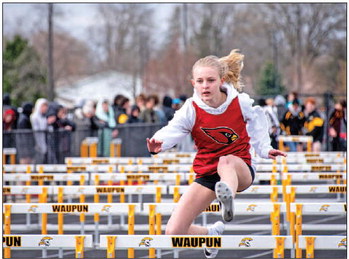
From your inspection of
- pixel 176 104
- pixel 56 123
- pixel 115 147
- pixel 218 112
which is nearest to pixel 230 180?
pixel 218 112

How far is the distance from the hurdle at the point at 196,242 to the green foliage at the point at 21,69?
155 feet

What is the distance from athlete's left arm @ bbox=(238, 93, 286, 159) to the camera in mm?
7375

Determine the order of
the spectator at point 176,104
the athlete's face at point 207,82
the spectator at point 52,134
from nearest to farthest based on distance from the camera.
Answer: the athlete's face at point 207,82
the spectator at point 52,134
the spectator at point 176,104

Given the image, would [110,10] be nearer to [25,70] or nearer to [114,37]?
[114,37]

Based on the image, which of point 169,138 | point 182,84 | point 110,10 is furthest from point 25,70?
point 169,138

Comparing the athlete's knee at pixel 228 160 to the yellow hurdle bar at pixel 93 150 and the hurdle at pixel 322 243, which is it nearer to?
the hurdle at pixel 322 243

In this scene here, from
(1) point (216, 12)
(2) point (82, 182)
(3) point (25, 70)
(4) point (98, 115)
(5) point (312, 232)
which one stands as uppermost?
(1) point (216, 12)

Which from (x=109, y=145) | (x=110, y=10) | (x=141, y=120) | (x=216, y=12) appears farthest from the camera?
(x=110, y=10)

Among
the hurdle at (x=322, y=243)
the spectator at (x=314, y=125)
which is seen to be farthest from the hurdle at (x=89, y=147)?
the hurdle at (x=322, y=243)

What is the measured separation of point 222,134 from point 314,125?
14.9m

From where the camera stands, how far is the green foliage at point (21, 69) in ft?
181

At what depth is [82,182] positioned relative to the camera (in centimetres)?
1187

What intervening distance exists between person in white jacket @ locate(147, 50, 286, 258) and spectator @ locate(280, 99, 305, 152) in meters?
14.8

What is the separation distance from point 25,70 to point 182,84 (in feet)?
33.7
